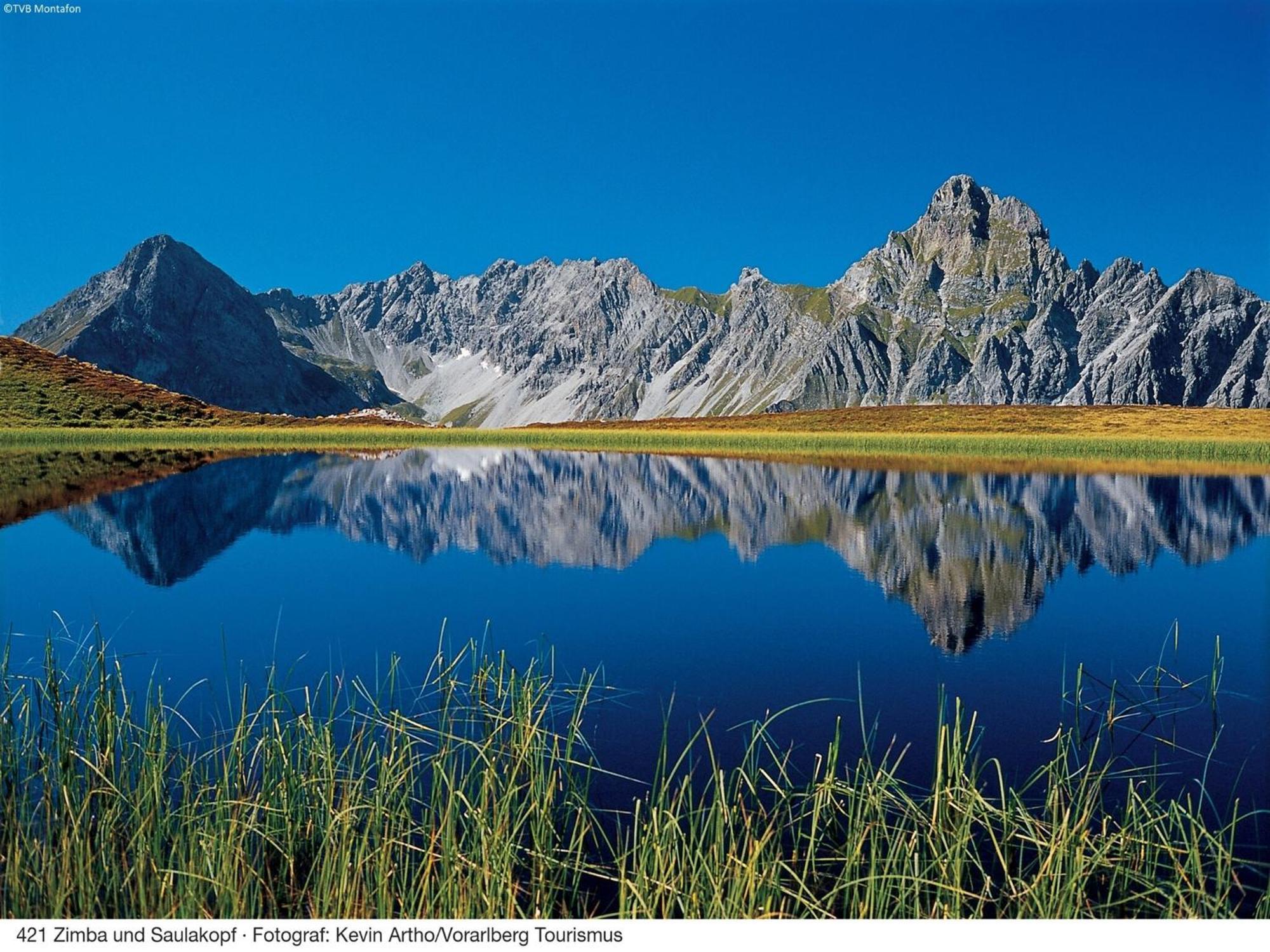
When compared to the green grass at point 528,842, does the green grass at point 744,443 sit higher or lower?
higher

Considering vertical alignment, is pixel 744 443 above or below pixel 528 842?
above

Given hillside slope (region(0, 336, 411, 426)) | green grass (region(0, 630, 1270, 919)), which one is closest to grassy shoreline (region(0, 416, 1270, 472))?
hillside slope (region(0, 336, 411, 426))

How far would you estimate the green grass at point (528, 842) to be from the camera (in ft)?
23.8

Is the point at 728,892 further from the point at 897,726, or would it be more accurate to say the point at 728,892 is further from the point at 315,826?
the point at 897,726

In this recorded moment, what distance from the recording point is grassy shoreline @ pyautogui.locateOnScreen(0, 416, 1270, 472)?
90.5m

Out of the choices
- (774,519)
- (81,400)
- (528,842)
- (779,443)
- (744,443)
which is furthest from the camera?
(81,400)

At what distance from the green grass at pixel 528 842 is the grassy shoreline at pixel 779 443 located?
77.3m

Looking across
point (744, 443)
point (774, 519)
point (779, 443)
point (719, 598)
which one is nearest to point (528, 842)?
point (719, 598)

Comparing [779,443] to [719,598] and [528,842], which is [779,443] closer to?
[719,598]

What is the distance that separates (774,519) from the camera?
139 feet

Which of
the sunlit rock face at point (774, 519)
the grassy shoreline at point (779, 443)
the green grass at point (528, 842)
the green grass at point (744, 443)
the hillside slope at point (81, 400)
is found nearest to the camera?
the green grass at point (528, 842)

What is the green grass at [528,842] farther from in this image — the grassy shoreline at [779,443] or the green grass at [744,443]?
the green grass at [744,443]

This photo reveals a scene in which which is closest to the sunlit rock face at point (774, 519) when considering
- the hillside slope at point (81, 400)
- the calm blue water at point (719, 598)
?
the calm blue water at point (719, 598)

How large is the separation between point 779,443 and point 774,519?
86011mm
